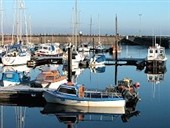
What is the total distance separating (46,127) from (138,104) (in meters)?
9.38

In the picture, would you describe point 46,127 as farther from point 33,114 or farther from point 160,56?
point 160,56

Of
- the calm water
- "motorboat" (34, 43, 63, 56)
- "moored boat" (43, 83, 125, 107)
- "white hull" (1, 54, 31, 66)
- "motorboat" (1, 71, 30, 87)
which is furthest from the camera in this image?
"motorboat" (34, 43, 63, 56)

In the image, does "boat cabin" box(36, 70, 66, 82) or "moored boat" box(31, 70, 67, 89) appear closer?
"moored boat" box(31, 70, 67, 89)

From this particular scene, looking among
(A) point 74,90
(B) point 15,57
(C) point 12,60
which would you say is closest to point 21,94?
(A) point 74,90

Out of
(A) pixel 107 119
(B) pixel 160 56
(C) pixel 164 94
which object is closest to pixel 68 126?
(A) pixel 107 119

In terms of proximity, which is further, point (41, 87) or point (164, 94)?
point (164, 94)

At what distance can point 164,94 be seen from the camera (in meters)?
38.7

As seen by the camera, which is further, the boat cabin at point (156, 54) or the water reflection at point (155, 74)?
the boat cabin at point (156, 54)

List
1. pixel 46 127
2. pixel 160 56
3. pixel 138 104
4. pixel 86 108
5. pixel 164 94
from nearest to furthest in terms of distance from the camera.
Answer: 1. pixel 46 127
2. pixel 86 108
3. pixel 138 104
4. pixel 164 94
5. pixel 160 56

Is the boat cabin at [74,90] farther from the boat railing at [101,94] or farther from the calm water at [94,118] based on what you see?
the calm water at [94,118]

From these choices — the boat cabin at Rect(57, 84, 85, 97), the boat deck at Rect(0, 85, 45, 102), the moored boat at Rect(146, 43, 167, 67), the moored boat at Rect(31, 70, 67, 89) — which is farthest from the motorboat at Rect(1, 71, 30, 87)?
the moored boat at Rect(146, 43, 167, 67)

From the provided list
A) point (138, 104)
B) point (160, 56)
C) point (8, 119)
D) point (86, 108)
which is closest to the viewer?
point (8, 119)

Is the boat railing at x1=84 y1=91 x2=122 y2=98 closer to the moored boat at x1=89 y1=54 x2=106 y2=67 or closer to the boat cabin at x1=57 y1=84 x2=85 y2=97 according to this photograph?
the boat cabin at x1=57 y1=84 x2=85 y2=97

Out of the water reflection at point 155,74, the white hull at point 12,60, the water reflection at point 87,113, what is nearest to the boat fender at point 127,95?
the water reflection at point 87,113
